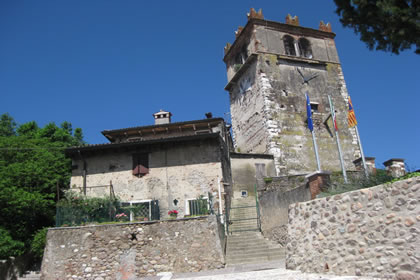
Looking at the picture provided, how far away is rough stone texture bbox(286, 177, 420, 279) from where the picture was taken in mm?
5410

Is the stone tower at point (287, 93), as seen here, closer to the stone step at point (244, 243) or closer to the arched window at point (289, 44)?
the arched window at point (289, 44)

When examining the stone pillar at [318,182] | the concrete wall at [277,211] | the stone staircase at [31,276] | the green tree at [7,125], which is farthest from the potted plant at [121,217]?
the green tree at [7,125]

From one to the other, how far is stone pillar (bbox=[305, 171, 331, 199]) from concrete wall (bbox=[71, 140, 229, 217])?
796 cm

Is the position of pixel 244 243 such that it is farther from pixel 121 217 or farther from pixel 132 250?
pixel 121 217

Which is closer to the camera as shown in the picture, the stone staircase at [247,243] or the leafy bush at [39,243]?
the stone staircase at [247,243]

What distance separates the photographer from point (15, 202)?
737 inches

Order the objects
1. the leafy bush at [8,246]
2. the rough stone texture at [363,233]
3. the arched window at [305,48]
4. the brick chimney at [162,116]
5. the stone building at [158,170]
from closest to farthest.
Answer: the rough stone texture at [363,233] → the stone building at [158,170] → the leafy bush at [8,246] → the brick chimney at [162,116] → the arched window at [305,48]

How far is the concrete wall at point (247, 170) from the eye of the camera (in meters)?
21.2

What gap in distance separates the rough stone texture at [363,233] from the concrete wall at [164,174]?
8.70 m

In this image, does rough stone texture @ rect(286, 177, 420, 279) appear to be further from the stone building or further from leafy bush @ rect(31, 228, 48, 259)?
leafy bush @ rect(31, 228, 48, 259)

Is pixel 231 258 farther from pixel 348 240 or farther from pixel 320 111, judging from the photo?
pixel 320 111

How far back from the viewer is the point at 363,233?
20.6 feet

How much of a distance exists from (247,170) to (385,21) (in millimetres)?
14342

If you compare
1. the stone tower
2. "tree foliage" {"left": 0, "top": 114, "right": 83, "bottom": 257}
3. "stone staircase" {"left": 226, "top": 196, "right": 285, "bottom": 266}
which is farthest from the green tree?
"stone staircase" {"left": 226, "top": 196, "right": 285, "bottom": 266}
